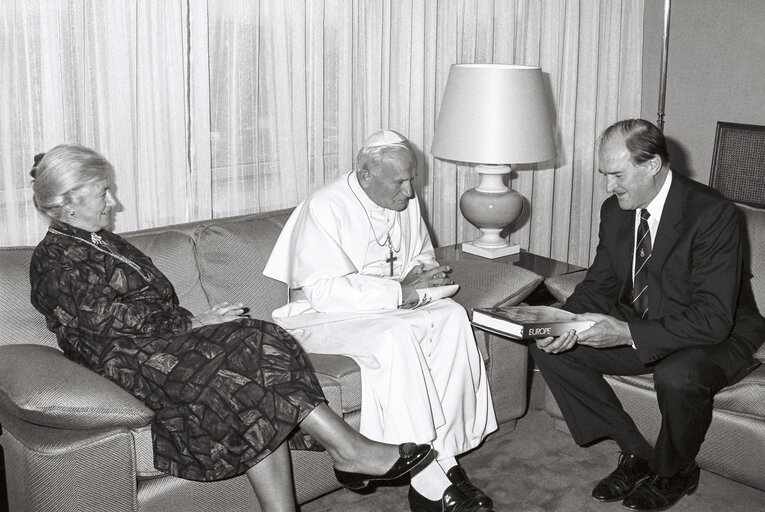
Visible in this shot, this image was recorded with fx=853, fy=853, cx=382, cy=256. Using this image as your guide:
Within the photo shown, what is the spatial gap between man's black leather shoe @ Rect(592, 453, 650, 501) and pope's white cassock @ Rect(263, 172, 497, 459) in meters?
0.42

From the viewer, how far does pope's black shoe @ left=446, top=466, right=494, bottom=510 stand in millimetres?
2729

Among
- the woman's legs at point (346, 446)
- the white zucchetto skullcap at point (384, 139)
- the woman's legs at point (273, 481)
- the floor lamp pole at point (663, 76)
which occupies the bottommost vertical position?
the woman's legs at point (273, 481)

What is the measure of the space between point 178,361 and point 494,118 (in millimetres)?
1727

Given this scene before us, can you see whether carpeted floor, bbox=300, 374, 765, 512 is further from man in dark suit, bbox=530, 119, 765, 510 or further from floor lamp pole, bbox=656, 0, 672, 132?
floor lamp pole, bbox=656, 0, 672, 132

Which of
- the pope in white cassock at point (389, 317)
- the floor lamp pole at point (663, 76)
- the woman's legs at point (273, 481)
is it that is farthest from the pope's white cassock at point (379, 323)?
the floor lamp pole at point (663, 76)

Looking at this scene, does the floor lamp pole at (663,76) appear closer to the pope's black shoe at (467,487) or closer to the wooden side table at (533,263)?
the wooden side table at (533,263)

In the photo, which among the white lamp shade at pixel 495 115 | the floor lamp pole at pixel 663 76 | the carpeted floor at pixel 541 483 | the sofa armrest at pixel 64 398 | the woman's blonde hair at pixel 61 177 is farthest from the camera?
the floor lamp pole at pixel 663 76

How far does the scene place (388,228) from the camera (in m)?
3.17

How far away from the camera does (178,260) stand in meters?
2.98

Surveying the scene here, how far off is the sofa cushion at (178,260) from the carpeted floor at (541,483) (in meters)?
0.81

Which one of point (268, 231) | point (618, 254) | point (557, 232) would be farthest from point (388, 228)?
point (557, 232)

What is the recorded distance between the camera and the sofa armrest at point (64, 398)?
219cm

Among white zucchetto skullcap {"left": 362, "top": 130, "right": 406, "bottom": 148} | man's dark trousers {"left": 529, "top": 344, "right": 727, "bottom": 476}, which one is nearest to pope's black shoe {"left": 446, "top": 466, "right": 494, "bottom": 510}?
man's dark trousers {"left": 529, "top": 344, "right": 727, "bottom": 476}

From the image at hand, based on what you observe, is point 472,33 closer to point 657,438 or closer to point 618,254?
point 618,254
